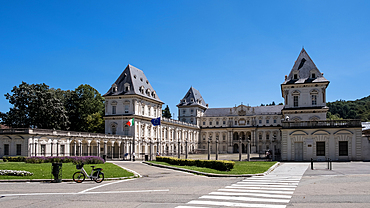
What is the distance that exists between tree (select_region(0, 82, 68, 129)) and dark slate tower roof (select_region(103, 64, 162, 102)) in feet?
37.5

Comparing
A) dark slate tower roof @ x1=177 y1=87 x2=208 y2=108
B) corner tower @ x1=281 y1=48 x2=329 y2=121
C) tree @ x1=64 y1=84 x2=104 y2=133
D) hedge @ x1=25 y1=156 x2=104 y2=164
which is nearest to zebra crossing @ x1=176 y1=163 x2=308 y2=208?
hedge @ x1=25 y1=156 x2=104 y2=164

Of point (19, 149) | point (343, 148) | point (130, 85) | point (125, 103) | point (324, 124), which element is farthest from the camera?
point (130, 85)

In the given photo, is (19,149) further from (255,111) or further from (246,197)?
(255,111)

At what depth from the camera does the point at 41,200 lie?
12688mm

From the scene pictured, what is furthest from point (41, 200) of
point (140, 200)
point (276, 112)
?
point (276, 112)

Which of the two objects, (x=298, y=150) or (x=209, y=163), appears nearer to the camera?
(x=209, y=163)

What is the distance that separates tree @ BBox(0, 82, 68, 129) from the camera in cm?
6072

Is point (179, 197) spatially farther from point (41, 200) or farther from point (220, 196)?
point (41, 200)

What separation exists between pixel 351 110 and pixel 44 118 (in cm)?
11757

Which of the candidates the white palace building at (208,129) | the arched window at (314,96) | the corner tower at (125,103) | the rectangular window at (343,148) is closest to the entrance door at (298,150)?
the white palace building at (208,129)

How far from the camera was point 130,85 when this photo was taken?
6694 centimetres

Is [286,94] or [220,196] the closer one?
[220,196]

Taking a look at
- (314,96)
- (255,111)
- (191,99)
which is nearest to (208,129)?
(191,99)

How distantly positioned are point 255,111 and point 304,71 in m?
47.7
